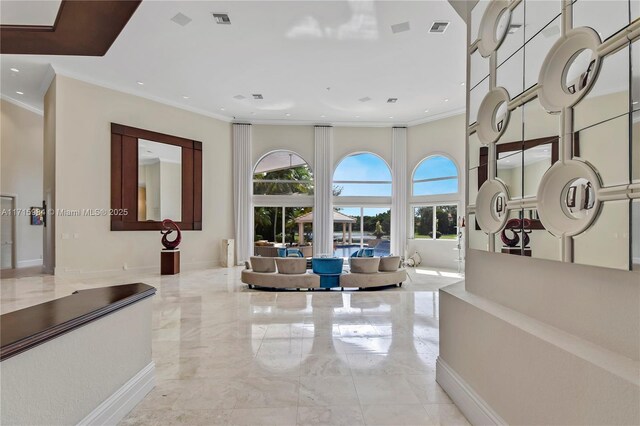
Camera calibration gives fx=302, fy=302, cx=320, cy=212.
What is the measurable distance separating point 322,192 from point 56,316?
1048 cm

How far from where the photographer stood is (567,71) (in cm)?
173

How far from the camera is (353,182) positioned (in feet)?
41.3

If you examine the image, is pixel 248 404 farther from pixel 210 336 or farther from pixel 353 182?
pixel 353 182

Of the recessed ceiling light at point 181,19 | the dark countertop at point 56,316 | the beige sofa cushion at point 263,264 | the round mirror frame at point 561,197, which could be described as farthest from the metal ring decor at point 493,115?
the beige sofa cushion at point 263,264

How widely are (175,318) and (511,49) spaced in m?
5.67

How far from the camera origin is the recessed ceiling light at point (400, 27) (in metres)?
6.03

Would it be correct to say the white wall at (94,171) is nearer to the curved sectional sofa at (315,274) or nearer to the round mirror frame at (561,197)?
A: the curved sectional sofa at (315,274)

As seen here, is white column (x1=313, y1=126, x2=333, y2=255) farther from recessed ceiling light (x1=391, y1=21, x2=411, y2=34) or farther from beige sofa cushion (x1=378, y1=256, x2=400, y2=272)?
recessed ceiling light (x1=391, y1=21, x2=411, y2=34)

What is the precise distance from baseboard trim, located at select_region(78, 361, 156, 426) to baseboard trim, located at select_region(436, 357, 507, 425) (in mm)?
2766

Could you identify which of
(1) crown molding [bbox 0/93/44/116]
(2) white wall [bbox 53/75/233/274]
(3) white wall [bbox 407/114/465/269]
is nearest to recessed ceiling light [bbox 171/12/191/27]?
(2) white wall [bbox 53/75/233/274]

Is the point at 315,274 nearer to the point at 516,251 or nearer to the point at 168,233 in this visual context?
the point at 168,233

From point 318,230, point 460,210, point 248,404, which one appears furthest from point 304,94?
point 248,404

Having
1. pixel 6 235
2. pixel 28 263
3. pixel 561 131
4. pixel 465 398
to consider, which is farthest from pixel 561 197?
pixel 28 263

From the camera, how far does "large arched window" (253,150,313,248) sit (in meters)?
12.3
